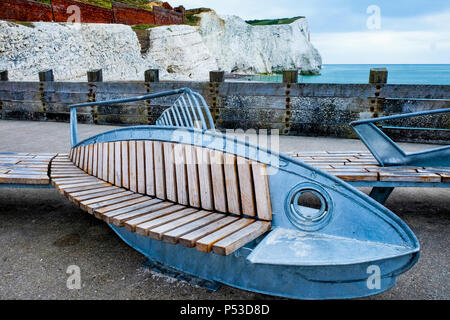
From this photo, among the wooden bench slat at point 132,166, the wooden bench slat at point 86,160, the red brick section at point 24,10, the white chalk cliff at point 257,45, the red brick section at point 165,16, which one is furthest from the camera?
the white chalk cliff at point 257,45

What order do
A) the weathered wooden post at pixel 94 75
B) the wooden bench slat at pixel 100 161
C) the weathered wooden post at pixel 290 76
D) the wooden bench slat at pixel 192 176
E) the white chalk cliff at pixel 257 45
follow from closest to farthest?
the wooden bench slat at pixel 192 176, the wooden bench slat at pixel 100 161, the weathered wooden post at pixel 290 76, the weathered wooden post at pixel 94 75, the white chalk cliff at pixel 257 45

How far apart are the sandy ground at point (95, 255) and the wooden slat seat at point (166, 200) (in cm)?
49

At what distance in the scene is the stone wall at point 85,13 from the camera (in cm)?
2502

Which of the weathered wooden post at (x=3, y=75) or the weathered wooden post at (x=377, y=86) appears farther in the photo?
the weathered wooden post at (x=3, y=75)

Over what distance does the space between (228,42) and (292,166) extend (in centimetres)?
6972

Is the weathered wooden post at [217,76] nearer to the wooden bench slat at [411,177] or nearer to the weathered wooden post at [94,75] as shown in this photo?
the weathered wooden post at [94,75]

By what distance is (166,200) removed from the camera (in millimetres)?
2871

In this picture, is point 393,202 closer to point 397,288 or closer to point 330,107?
point 397,288

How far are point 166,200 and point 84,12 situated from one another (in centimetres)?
3550

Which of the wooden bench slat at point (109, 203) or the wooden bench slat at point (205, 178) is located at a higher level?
the wooden bench slat at point (205, 178)

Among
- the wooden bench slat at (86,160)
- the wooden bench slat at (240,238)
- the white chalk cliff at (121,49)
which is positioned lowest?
the wooden bench slat at (240,238)

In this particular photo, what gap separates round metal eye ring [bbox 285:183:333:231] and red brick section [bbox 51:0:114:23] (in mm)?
32516

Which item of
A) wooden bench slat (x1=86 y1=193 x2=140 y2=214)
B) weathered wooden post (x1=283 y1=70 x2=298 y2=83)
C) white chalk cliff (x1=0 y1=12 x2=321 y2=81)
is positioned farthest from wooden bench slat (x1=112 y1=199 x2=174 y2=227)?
white chalk cliff (x1=0 y1=12 x2=321 y2=81)

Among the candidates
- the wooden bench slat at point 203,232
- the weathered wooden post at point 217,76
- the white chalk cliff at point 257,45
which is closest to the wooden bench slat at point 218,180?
the wooden bench slat at point 203,232
